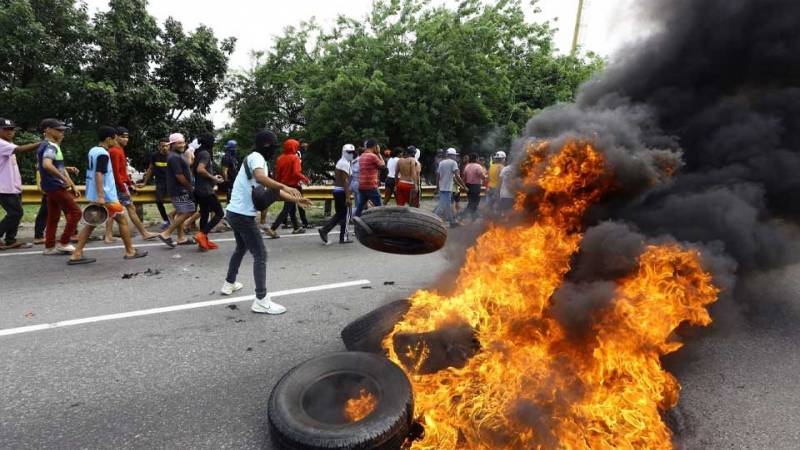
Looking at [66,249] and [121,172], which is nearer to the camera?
[66,249]

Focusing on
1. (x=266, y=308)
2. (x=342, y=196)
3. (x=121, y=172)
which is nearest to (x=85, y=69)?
(x=121, y=172)

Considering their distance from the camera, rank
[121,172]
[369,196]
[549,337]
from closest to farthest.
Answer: [549,337] → [121,172] → [369,196]

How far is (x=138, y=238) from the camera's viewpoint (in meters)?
8.55

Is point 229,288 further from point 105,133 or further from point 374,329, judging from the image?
point 105,133

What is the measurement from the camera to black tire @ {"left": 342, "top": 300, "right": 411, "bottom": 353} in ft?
11.4

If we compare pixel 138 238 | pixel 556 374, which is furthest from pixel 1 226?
pixel 556 374

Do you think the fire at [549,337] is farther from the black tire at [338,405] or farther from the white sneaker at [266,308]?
the white sneaker at [266,308]

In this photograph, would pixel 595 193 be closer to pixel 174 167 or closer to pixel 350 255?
pixel 350 255

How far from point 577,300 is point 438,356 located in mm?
1069

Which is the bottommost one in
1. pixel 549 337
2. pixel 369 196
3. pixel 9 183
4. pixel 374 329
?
pixel 374 329

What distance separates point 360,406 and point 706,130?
4016mm

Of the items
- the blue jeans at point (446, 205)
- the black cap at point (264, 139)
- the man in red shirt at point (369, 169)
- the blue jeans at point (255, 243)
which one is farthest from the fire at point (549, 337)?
the blue jeans at point (446, 205)

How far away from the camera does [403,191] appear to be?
10.1 meters

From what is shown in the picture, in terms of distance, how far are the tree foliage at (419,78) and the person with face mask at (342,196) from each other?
25.6 ft
